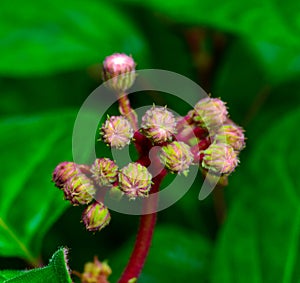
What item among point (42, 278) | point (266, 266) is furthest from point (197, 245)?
point (42, 278)

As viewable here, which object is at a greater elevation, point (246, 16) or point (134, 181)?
point (246, 16)

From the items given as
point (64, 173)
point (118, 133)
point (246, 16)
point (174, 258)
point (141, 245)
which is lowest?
point (174, 258)

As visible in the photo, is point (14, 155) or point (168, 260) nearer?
point (14, 155)

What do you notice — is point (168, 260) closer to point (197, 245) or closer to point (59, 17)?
point (197, 245)

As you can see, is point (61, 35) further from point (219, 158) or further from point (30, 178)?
point (219, 158)

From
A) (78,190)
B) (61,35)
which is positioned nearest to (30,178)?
(78,190)

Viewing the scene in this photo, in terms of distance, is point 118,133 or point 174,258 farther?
point 174,258

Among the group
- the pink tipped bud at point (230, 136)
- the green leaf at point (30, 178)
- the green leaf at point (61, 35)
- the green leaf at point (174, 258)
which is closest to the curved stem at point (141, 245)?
the pink tipped bud at point (230, 136)

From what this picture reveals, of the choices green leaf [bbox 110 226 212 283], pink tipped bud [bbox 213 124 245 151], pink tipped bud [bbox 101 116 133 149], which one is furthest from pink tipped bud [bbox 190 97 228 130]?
green leaf [bbox 110 226 212 283]
